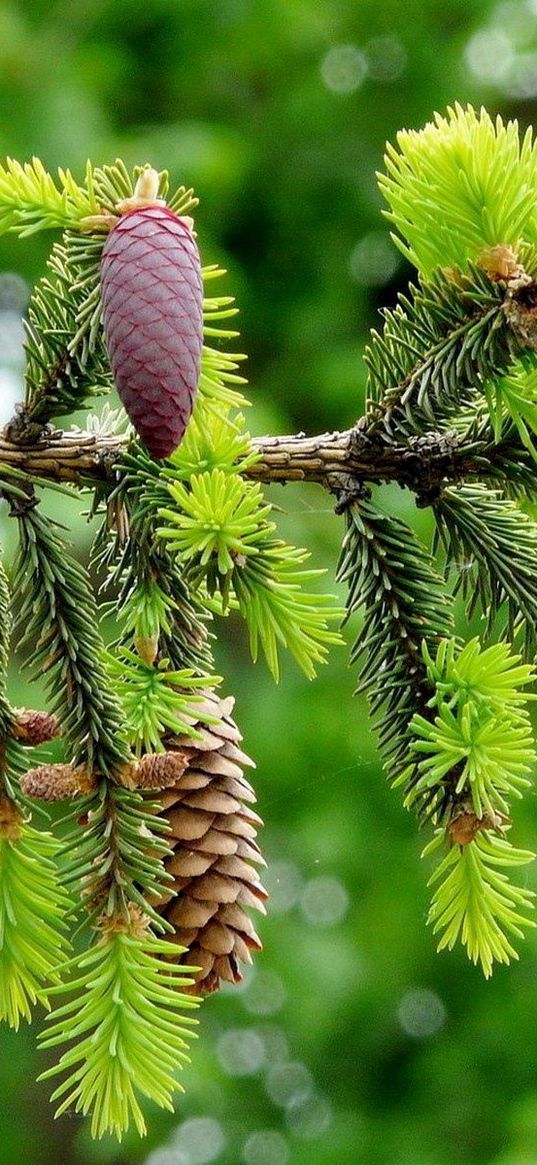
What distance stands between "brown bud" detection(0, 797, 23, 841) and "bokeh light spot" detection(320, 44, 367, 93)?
186 inches

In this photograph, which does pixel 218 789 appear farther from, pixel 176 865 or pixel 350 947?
pixel 350 947

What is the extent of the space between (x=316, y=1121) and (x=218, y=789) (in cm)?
381

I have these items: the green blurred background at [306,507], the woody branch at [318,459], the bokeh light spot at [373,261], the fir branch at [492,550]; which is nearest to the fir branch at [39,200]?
the woody branch at [318,459]

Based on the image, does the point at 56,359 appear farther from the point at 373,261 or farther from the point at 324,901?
the point at 373,261

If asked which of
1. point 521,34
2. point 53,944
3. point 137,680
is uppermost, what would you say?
point 521,34

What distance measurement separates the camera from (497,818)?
699mm

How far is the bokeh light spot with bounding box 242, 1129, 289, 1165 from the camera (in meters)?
4.21

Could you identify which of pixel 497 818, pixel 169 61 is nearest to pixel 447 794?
pixel 497 818

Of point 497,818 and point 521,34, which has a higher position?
point 521,34

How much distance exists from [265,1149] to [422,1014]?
630mm

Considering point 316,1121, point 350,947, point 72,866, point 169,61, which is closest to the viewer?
point 72,866

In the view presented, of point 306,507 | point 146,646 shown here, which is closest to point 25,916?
point 146,646

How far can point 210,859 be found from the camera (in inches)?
29.6

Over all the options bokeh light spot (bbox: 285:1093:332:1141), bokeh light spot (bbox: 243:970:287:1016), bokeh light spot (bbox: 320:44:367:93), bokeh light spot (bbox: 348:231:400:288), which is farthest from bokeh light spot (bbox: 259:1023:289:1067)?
bokeh light spot (bbox: 320:44:367:93)
